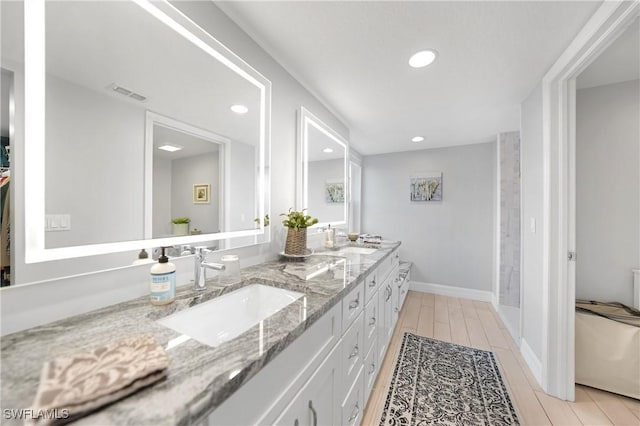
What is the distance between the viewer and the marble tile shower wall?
297cm

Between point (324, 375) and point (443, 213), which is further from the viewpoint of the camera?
point (443, 213)

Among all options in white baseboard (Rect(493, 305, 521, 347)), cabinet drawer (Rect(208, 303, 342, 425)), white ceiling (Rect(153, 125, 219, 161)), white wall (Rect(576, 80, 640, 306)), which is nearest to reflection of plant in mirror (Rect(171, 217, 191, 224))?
white ceiling (Rect(153, 125, 219, 161))

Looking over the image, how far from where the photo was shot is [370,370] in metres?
1.60

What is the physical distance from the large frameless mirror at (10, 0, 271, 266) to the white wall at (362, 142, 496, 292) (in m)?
3.15

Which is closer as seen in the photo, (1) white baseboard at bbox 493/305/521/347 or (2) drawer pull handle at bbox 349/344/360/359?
(2) drawer pull handle at bbox 349/344/360/359

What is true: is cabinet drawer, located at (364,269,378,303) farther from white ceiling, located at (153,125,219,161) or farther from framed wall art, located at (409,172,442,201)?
framed wall art, located at (409,172,442,201)

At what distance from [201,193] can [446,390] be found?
2088 mm

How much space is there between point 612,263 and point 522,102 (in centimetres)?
151

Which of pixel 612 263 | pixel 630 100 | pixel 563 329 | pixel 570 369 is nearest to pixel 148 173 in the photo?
pixel 563 329

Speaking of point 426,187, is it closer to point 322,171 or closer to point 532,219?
point 532,219

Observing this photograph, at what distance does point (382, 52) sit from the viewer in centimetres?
153

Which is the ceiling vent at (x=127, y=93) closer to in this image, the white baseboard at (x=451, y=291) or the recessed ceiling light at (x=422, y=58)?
the recessed ceiling light at (x=422, y=58)

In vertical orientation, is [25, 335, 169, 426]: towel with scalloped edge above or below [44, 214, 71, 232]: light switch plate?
below

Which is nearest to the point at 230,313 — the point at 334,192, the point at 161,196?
the point at 161,196
